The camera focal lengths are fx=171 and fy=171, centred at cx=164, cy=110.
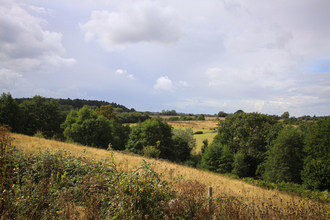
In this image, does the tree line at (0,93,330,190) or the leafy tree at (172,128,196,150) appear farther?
the leafy tree at (172,128,196,150)

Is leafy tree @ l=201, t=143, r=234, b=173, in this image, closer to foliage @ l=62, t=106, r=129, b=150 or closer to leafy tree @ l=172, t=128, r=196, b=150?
leafy tree @ l=172, t=128, r=196, b=150

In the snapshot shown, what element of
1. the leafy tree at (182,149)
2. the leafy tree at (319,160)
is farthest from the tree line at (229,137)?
the leafy tree at (182,149)

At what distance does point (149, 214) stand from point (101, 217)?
1.00m

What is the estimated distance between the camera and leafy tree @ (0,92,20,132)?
→ 32750mm

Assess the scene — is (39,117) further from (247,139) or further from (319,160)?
(319,160)

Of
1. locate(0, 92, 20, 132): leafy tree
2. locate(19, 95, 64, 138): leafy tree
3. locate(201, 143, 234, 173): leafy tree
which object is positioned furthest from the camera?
locate(19, 95, 64, 138): leafy tree

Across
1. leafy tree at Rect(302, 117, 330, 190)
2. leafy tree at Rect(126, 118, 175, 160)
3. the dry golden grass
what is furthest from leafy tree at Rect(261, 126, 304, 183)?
leafy tree at Rect(126, 118, 175, 160)

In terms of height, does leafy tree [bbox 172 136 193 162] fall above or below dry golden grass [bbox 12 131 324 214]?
below

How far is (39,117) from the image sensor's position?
1532 inches

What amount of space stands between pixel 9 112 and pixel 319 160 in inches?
2018

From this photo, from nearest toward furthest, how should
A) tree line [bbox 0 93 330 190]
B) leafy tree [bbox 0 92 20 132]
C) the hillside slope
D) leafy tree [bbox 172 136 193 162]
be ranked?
1. the hillside slope
2. tree line [bbox 0 93 330 190]
3. leafy tree [bbox 0 92 20 132]
4. leafy tree [bbox 172 136 193 162]

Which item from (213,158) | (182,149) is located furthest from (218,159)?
(182,149)

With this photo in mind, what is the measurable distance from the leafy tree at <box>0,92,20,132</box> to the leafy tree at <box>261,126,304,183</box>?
4651cm

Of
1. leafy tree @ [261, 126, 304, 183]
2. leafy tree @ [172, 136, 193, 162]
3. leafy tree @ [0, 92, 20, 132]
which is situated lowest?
leafy tree @ [172, 136, 193, 162]
